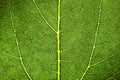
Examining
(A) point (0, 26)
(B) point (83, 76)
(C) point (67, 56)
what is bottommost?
(B) point (83, 76)

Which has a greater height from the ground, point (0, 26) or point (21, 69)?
point (0, 26)

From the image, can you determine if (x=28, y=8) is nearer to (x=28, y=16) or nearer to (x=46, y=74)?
(x=28, y=16)

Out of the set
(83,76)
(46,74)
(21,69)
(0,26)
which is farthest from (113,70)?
(0,26)

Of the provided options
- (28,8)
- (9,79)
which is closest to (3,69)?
(9,79)

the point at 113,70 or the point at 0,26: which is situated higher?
the point at 0,26

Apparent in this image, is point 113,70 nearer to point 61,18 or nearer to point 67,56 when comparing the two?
point 67,56

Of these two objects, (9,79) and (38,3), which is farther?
(9,79)
